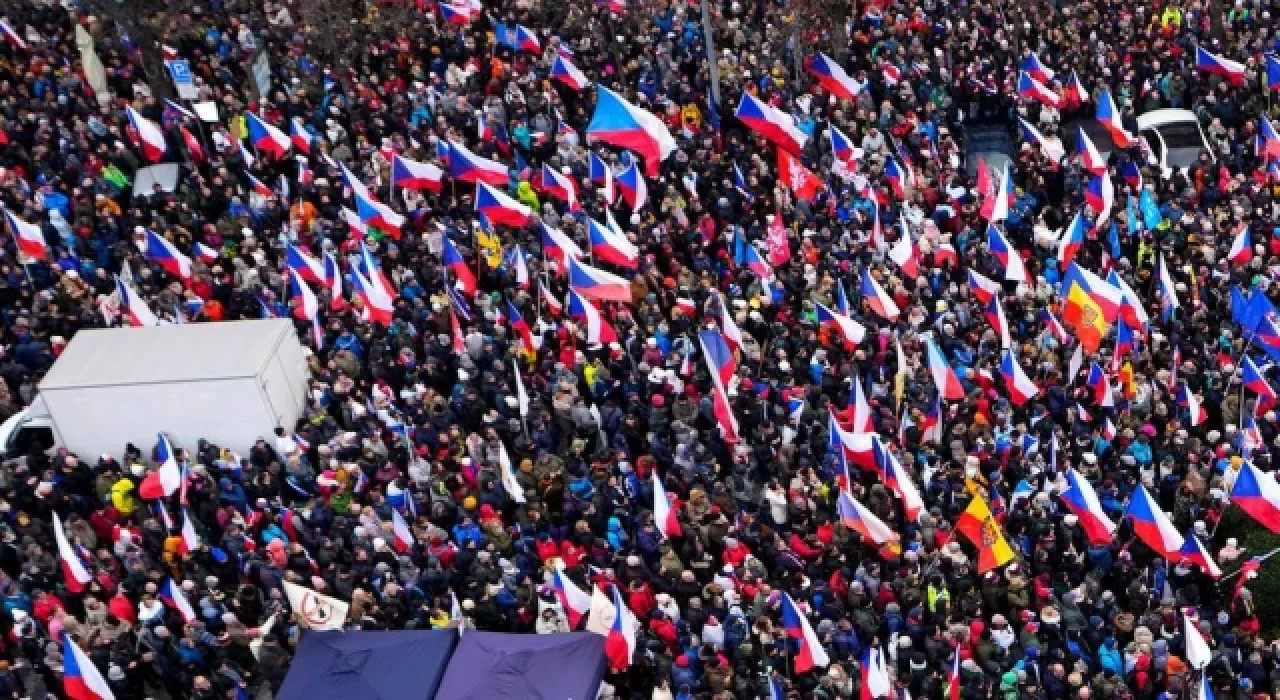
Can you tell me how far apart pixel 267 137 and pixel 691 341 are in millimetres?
9201

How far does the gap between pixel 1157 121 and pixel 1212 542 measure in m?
11.6

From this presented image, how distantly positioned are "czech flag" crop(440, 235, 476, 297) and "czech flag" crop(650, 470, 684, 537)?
6449 mm

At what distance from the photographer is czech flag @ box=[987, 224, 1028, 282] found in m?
26.3

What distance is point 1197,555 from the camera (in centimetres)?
2064

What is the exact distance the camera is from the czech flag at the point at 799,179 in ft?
94.7

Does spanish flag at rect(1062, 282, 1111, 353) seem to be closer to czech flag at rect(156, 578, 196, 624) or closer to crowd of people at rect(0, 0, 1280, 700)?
crowd of people at rect(0, 0, 1280, 700)

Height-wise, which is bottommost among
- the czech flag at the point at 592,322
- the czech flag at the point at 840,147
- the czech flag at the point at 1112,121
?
the czech flag at the point at 592,322

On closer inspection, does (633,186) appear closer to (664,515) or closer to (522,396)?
(522,396)

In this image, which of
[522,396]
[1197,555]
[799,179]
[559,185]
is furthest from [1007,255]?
[522,396]

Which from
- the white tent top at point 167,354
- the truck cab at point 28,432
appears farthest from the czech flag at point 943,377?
the truck cab at point 28,432

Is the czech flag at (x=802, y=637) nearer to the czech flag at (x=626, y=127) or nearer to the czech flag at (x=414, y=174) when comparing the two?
the czech flag at (x=626, y=127)

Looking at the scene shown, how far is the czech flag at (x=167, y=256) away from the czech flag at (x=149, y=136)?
375 cm

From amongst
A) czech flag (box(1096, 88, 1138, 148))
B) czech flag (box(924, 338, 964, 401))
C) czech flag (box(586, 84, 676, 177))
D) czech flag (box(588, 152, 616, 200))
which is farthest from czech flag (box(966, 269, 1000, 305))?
czech flag (box(588, 152, 616, 200))

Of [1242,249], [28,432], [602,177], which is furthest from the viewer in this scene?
[602,177]
